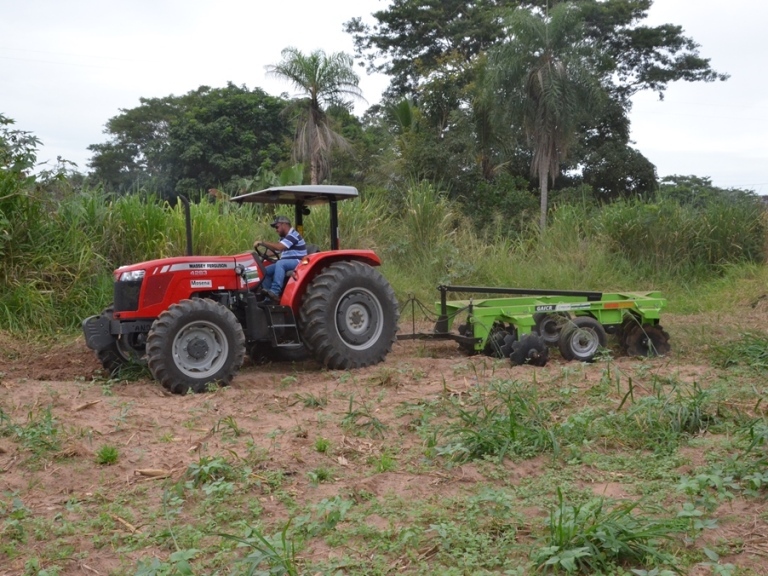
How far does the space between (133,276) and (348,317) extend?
6.73ft

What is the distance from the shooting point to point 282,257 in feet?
26.9

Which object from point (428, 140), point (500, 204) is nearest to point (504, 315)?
point (500, 204)

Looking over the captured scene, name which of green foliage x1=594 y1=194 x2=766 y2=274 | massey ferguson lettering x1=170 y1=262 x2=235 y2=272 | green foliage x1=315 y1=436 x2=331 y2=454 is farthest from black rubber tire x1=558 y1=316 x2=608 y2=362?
green foliage x1=594 y1=194 x2=766 y2=274

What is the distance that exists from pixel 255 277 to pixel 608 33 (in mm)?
25700

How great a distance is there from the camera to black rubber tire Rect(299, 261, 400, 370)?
25.9ft

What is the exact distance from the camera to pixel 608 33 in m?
30.2

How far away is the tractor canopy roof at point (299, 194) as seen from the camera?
Answer: 26.6ft

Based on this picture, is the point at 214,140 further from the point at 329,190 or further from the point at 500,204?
the point at 329,190

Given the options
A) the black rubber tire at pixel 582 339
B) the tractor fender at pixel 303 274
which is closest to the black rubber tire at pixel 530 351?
the black rubber tire at pixel 582 339

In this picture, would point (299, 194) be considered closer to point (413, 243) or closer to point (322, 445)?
point (322, 445)

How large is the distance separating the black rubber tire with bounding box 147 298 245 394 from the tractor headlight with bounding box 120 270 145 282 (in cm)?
56

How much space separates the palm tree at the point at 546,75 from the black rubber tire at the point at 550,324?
37.7 ft

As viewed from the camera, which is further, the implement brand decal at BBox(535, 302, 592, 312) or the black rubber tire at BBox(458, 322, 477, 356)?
the black rubber tire at BBox(458, 322, 477, 356)

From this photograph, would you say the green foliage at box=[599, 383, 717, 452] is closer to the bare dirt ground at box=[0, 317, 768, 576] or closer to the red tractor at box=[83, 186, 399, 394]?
the bare dirt ground at box=[0, 317, 768, 576]
